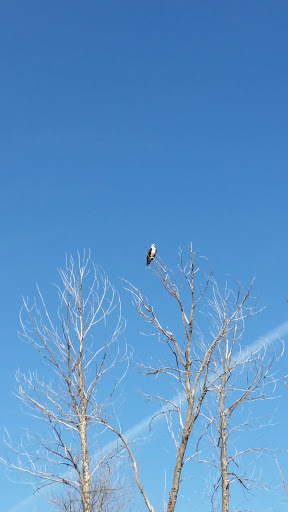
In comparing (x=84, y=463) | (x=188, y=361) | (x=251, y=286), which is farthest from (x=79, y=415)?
(x=251, y=286)

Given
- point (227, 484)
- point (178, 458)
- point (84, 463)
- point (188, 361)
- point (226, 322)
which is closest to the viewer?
point (178, 458)

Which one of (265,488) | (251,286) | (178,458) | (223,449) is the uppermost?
(251,286)

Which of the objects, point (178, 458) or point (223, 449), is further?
point (223, 449)

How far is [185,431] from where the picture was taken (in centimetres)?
862

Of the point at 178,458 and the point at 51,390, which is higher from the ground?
the point at 51,390

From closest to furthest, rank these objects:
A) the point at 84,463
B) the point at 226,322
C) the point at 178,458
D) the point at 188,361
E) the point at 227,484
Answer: the point at 178,458 < the point at 188,361 < the point at 226,322 < the point at 84,463 < the point at 227,484

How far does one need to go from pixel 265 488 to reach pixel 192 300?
561 cm

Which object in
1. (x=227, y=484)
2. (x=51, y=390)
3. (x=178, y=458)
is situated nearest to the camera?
(x=178, y=458)

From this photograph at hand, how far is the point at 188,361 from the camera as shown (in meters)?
9.11

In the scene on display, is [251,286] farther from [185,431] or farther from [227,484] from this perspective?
[227,484]

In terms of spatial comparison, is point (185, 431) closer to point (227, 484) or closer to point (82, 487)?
point (82, 487)

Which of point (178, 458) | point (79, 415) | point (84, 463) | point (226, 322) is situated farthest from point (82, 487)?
point (226, 322)

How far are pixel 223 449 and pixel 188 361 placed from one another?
4670mm

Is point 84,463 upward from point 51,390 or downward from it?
downward
